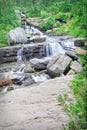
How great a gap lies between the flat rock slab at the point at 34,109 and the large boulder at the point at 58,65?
5362 mm

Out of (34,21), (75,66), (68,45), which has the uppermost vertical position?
(75,66)

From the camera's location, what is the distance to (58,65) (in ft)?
81.6

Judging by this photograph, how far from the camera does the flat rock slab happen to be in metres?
12.8

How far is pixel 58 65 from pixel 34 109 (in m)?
10.6

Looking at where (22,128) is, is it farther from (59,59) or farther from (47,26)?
(47,26)

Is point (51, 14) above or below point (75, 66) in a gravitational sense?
below

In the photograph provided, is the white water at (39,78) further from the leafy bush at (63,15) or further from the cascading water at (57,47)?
the leafy bush at (63,15)

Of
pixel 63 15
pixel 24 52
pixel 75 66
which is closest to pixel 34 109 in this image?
pixel 75 66

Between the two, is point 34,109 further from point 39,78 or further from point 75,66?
point 75,66

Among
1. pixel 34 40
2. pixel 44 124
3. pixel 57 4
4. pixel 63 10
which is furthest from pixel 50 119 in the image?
pixel 57 4

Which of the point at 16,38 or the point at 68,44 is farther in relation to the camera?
the point at 16,38

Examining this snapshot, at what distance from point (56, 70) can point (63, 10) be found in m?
29.8

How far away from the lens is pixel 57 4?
56.7 metres

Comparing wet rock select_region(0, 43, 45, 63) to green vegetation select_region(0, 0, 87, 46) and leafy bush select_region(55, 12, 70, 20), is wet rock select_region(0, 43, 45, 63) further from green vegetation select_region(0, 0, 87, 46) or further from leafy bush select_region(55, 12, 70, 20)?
leafy bush select_region(55, 12, 70, 20)
